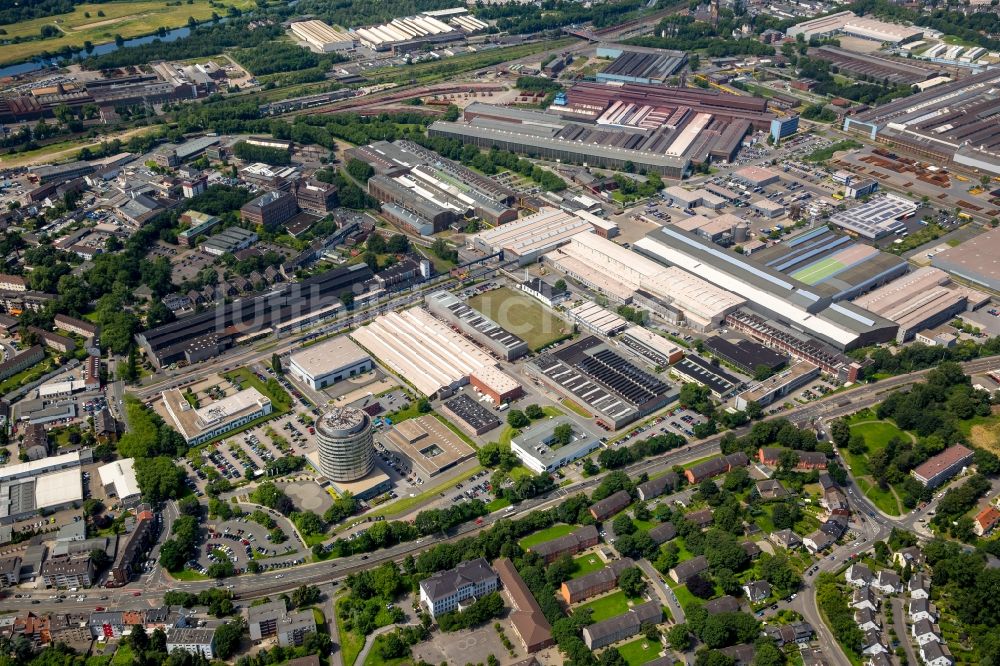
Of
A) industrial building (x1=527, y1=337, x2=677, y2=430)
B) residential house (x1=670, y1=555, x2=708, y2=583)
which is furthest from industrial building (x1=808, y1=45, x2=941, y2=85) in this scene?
residential house (x1=670, y1=555, x2=708, y2=583)

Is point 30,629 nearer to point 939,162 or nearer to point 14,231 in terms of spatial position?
point 14,231

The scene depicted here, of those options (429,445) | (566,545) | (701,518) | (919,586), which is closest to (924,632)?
(919,586)

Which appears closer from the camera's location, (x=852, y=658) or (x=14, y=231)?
(x=852, y=658)

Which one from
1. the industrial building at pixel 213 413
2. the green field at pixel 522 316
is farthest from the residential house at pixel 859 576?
the industrial building at pixel 213 413

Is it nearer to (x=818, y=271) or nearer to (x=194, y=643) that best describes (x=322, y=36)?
(x=818, y=271)

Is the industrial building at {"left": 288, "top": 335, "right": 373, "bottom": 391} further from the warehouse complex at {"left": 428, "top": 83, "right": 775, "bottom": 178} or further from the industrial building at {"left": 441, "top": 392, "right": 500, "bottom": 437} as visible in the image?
the warehouse complex at {"left": 428, "top": 83, "right": 775, "bottom": 178}

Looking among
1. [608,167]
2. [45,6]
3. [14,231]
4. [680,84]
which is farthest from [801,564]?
[45,6]

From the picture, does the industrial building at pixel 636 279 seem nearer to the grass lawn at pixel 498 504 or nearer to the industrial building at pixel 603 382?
the industrial building at pixel 603 382
